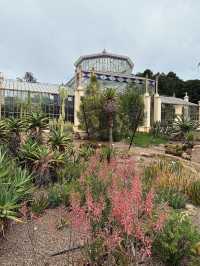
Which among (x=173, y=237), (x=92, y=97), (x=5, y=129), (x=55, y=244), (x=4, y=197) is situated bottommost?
(x=55, y=244)

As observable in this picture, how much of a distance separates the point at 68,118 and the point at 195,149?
1423 centimetres

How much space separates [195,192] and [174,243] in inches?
136

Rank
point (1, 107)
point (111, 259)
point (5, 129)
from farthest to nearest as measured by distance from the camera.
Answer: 1. point (1, 107)
2. point (5, 129)
3. point (111, 259)

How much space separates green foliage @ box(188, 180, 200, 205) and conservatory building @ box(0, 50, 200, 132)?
53.8 feet

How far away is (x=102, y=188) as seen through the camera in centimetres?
666

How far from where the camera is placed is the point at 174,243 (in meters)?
4.86

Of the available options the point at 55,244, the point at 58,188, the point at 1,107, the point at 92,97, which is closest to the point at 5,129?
the point at 58,188

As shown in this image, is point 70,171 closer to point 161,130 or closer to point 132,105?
point 132,105

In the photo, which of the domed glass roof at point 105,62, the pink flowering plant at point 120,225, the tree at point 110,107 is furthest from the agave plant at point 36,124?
the domed glass roof at point 105,62

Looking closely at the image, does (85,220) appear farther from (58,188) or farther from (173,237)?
(58,188)

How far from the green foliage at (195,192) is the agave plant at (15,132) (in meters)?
5.12

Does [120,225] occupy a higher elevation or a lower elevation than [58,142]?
lower

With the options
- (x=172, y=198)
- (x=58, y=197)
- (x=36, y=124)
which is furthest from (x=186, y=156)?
(x=58, y=197)

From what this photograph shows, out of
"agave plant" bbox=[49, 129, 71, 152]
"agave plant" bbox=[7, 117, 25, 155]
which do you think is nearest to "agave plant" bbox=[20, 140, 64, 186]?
"agave plant" bbox=[7, 117, 25, 155]
